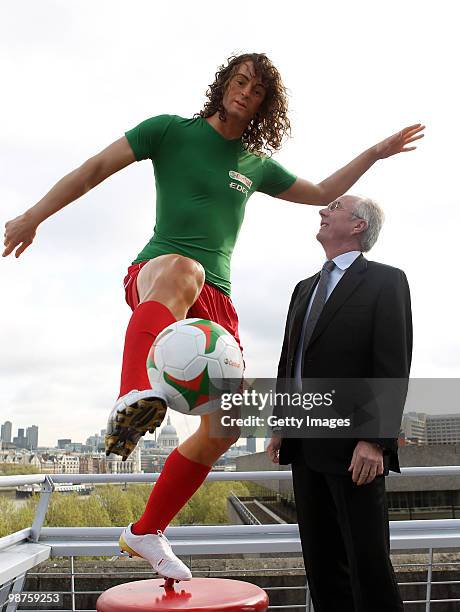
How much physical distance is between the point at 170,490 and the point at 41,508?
1.78 meters

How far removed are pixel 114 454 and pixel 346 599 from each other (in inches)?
43.0

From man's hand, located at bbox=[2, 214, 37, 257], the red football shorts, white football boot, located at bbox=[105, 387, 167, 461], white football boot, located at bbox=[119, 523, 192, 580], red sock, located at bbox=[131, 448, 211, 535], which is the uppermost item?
man's hand, located at bbox=[2, 214, 37, 257]

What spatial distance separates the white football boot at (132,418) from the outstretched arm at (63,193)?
0.82 metres

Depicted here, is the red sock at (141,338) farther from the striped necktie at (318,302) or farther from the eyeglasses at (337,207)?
the eyeglasses at (337,207)

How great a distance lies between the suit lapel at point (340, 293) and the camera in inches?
88.7

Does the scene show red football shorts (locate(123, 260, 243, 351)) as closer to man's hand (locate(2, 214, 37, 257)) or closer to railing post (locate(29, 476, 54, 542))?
man's hand (locate(2, 214, 37, 257))

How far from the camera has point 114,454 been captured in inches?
71.7

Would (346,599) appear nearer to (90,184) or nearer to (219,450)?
(219,450)

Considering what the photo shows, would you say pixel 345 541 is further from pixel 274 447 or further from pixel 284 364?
pixel 284 364

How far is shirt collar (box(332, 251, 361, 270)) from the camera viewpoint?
2.39 m

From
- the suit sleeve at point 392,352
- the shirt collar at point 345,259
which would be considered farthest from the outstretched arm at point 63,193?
the suit sleeve at point 392,352

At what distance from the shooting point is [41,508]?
3.61m

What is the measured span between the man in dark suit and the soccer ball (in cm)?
44

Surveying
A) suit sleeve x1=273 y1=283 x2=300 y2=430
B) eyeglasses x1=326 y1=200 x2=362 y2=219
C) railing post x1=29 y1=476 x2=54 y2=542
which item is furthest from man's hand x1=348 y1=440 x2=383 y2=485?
railing post x1=29 y1=476 x2=54 y2=542
